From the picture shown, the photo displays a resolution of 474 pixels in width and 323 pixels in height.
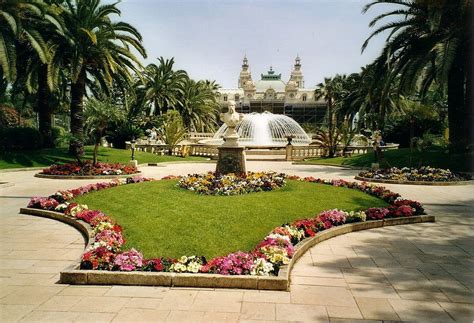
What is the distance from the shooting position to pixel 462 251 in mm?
6719

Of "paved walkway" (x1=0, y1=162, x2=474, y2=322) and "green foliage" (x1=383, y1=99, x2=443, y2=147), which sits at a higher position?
"green foliage" (x1=383, y1=99, x2=443, y2=147)

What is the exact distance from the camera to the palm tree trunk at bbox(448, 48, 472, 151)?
1891 cm

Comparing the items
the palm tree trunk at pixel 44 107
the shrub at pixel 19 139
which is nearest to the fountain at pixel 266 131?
the palm tree trunk at pixel 44 107

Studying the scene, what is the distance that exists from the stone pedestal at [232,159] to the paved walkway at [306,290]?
6230 mm

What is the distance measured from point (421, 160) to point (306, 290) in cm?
1416

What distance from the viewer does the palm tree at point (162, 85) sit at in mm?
39812

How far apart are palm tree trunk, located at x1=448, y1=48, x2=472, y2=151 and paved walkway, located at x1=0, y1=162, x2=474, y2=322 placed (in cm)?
1302

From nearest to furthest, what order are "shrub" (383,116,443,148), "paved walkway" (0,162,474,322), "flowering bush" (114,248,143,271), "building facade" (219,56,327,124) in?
1. "paved walkway" (0,162,474,322)
2. "flowering bush" (114,248,143,271)
3. "shrub" (383,116,443,148)
4. "building facade" (219,56,327,124)

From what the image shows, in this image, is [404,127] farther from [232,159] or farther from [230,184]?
[230,184]

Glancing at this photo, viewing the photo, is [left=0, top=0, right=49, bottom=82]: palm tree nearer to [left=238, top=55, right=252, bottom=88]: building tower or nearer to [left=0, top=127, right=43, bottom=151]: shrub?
[left=0, top=127, right=43, bottom=151]: shrub

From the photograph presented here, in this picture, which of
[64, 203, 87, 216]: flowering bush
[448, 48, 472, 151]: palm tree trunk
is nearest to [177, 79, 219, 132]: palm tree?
[448, 48, 472, 151]: palm tree trunk

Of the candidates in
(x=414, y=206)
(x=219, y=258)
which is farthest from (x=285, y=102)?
(x=219, y=258)

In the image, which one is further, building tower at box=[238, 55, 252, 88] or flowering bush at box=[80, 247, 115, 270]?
building tower at box=[238, 55, 252, 88]

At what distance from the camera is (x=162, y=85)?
4019 cm
